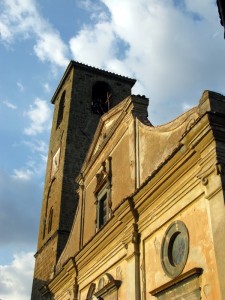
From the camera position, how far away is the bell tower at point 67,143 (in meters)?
18.0

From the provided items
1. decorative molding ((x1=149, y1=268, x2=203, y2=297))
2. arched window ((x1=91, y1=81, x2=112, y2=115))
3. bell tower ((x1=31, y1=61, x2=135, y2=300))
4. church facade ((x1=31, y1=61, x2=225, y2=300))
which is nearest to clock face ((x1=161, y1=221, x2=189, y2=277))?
church facade ((x1=31, y1=61, x2=225, y2=300))

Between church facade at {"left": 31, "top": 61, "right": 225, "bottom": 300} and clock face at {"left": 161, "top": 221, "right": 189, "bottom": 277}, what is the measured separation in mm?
18

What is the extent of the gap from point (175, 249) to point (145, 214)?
1390 millimetres

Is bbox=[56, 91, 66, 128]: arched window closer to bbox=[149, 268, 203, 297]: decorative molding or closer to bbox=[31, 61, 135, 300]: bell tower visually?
bbox=[31, 61, 135, 300]: bell tower

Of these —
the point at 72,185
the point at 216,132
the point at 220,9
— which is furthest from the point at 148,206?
the point at 72,185

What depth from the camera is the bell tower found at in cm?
1800


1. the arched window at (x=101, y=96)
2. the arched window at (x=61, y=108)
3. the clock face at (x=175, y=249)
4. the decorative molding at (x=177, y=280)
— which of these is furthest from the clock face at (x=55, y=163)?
the decorative molding at (x=177, y=280)

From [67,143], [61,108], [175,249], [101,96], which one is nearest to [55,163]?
[67,143]

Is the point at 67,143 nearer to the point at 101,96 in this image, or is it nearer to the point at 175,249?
the point at 101,96

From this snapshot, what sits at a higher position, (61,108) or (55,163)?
(61,108)

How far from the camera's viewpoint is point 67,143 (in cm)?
2014

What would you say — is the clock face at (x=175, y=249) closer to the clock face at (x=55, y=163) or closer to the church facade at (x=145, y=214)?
the church facade at (x=145, y=214)

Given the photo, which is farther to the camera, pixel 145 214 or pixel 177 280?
pixel 145 214

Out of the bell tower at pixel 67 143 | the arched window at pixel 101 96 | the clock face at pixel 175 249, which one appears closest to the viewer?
the clock face at pixel 175 249
